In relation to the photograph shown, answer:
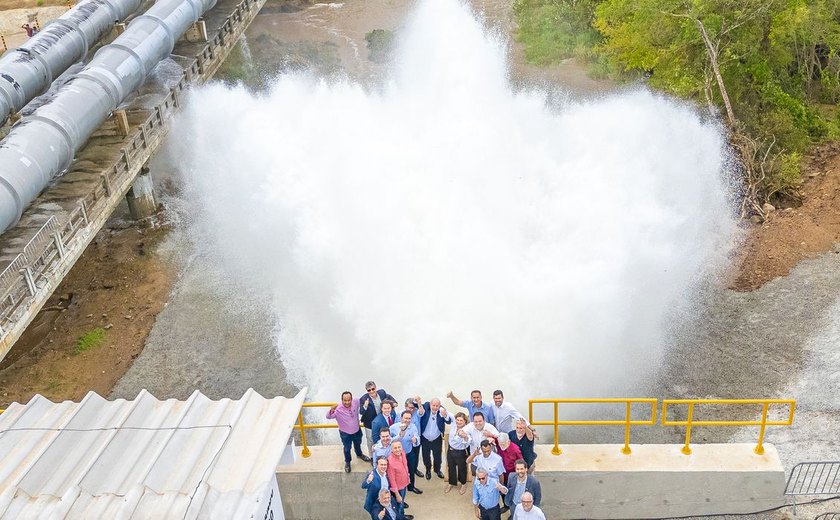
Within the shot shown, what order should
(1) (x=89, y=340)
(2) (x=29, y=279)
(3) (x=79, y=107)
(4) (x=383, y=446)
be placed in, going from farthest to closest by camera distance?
(3) (x=79, y=107) → (1) (x=89, y=340) → (2) (x=29, y=279) → (4) (x=383, y=446)

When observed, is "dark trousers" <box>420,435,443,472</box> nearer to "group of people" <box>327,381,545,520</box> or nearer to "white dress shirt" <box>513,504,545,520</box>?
"group of people" <box>327,381,545,520</box>

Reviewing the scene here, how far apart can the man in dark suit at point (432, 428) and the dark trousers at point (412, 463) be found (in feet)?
0.60

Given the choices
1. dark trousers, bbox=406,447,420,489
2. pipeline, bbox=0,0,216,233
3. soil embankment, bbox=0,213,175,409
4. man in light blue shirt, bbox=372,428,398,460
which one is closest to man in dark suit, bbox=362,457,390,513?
man in light blue shirt, bbox=372,428,398,460

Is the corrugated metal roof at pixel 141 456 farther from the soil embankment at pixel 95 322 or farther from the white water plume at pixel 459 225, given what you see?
the soil embankment at pixel 95 322

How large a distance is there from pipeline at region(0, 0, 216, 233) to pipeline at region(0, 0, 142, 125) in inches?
60.2

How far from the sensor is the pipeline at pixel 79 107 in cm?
1853

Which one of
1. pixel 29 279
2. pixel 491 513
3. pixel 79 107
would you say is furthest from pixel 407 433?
pixel 79 107

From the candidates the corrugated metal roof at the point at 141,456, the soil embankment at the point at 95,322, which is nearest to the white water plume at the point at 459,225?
the soil embankment at the point at 95,322

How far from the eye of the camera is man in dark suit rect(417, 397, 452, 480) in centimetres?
1217

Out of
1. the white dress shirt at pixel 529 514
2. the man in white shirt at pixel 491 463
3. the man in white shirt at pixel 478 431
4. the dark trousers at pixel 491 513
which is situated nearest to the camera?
the white dress shirt at pixel 529 514

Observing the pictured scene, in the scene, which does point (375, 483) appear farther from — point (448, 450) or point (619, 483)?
point (619, 483)

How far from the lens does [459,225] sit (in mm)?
19344

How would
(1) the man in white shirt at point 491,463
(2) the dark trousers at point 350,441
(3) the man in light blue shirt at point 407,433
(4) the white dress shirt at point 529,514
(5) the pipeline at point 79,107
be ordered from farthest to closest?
(5) the pipeline at point 79,107, (2) the dark trousers at point 350,441, (3) the man in light blue shirt at point 407,433, (1) the man in white shirt at point 491,463, (4) the white dress shirt at point 529,514

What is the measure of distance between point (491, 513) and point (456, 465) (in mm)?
1083
